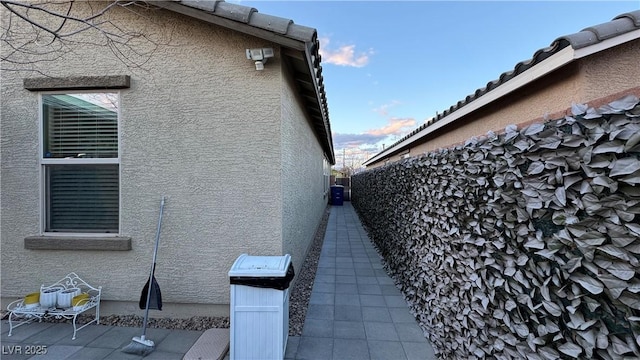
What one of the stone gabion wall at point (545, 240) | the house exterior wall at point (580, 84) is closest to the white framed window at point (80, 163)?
the stone gabion wall at point (545, 240)

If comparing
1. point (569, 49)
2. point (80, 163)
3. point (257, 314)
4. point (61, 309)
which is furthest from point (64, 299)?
point (569, 49)

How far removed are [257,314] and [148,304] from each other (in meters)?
1.48

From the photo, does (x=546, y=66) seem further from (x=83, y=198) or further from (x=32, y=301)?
(x=32, y=301)

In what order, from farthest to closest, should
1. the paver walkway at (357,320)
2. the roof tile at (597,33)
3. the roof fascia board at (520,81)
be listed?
the paver walkway at (357,320), the roof fascia board at (520,81), the roof tile at (597,33)

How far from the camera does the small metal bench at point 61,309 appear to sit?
10.6ft

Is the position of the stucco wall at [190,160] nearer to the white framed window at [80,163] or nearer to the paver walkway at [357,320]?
the white framed window at [80,163]

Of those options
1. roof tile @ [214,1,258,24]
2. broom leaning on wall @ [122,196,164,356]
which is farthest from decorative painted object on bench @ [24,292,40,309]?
roof tile @ [214,1,258,24]

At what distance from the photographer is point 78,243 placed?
3.53 m

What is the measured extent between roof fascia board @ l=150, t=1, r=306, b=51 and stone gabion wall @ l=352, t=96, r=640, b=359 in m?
2.18

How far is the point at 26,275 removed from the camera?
11.9ft

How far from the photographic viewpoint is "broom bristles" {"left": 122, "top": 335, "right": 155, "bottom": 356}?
9.45ft

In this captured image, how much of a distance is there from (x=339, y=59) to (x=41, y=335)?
974 centimetres

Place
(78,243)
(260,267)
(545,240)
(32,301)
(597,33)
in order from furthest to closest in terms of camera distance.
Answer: (78,243), (32,301), (260,267), (597,33), (545,240)

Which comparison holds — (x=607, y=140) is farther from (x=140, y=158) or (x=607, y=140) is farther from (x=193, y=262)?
(x=140, y=158)
